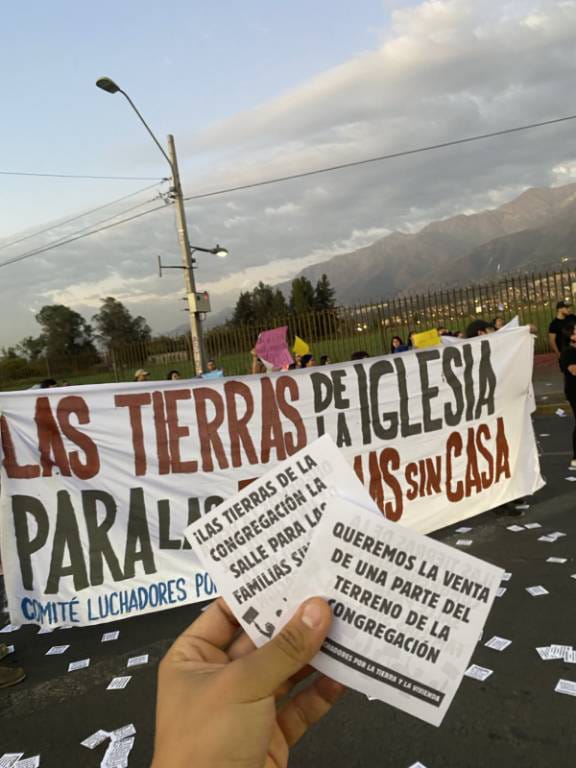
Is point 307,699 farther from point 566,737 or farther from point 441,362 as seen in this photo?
point 441,362

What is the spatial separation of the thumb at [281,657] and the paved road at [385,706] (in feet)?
6.91

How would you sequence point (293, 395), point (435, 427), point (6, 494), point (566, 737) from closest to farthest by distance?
point (566, 737) → point (6, 494) → point (293, 395) → point (435, 427)

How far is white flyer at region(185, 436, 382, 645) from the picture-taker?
3.96 ft

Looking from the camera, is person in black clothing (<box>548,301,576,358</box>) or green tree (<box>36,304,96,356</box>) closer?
person in black clothing (<box>548,301,576,358</box>)

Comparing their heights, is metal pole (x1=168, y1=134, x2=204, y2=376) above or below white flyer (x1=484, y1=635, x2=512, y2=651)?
above

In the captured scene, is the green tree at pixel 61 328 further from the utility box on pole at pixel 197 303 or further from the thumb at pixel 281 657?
the thumb at pixel 281 657

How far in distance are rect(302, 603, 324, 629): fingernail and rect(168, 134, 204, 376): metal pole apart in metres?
15.0

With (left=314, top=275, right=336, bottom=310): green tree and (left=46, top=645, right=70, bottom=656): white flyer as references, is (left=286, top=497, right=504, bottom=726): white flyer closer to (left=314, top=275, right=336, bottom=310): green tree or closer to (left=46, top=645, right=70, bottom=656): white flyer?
(left=46, top=645, right=70, bottom=656): white flyer

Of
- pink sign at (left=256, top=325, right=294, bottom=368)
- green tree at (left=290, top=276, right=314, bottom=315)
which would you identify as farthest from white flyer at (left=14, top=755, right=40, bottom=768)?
green tree at (left=290, top=276, right=314, bottom=315)

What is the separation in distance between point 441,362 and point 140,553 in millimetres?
3415

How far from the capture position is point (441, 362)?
18.5ft

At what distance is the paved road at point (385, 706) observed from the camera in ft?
8.83

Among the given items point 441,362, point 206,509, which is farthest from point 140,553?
point 441,362

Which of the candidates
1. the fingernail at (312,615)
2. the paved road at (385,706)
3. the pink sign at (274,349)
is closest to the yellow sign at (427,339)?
the paved road at (385,706)
